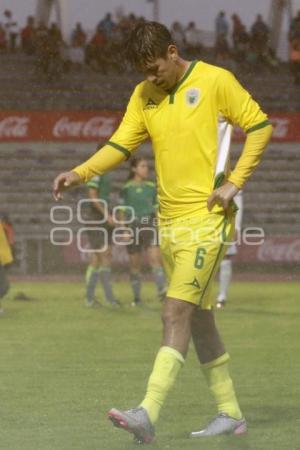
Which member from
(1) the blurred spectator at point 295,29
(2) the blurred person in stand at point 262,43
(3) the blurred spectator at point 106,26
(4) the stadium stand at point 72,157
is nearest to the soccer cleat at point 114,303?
(4) the stadium stand at point 72,157

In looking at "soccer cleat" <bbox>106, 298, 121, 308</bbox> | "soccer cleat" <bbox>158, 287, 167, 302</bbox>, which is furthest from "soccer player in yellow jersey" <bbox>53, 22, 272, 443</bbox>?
"soccer cleat" <bbox>158, 287, 167, 302</bbox>

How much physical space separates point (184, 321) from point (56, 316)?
859 centimetres

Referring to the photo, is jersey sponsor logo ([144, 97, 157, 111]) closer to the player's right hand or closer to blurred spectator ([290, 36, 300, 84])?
the player's right hand

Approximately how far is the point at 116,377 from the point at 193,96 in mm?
3327

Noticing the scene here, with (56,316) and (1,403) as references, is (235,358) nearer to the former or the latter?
(1,403)

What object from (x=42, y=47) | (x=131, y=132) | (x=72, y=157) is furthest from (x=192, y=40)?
(x=131, y=132)

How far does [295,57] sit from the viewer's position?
114 ft

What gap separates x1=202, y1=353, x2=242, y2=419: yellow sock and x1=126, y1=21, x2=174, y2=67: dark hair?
169 cm

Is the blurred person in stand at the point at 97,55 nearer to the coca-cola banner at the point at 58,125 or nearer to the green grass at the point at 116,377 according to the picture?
the coca-cola banner at the point at 58,125

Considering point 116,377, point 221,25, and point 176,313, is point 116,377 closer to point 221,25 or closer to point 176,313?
point 176,313

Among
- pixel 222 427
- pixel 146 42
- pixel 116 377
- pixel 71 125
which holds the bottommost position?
pixel 71 125

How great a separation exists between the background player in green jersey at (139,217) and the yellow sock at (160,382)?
9.96m

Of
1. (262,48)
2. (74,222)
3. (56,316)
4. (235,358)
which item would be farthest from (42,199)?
(235,358)

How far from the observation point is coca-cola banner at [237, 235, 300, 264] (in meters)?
26.5
